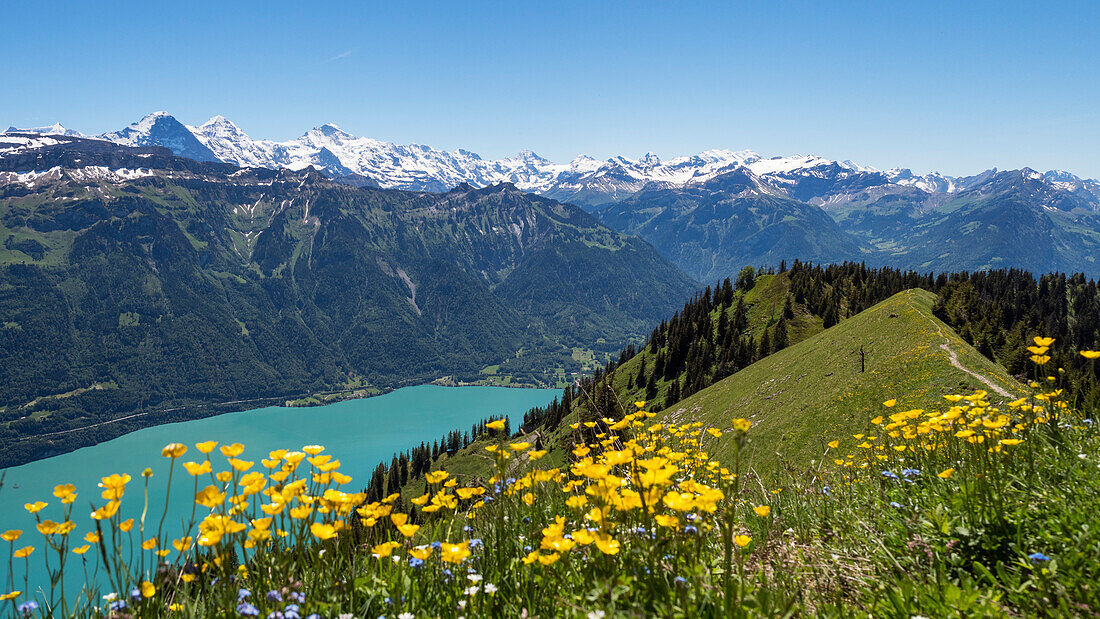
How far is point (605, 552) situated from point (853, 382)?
38.6m

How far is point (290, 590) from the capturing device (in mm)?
3746

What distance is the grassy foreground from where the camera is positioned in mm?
3520

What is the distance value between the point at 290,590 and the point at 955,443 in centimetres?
783

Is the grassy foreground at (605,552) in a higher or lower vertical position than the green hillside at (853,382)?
higher

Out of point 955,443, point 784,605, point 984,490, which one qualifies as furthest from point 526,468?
point 955,443

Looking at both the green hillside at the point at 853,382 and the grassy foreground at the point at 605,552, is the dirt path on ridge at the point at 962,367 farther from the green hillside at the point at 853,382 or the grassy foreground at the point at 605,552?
the grassy foreground at the point at 605,552

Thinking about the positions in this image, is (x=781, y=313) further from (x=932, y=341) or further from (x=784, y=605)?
(x=784, y=605)

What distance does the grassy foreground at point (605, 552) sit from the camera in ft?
11.5

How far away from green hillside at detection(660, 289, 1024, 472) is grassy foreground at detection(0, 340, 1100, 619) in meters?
16.6

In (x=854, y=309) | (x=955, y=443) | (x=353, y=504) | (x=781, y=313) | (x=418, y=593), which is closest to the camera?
(x=418, y=593)

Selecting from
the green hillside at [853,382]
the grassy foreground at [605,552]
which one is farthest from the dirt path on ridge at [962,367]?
the grassy foreground at [605,552]

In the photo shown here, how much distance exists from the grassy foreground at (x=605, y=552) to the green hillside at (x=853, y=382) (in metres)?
16.6

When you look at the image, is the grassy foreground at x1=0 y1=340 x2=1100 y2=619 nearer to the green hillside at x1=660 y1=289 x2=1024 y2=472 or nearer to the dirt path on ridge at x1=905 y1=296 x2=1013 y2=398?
the green hillside at x1=660 y1=289 x2=1024 y2=472

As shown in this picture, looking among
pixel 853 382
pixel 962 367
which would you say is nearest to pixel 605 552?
pixel 962 367
